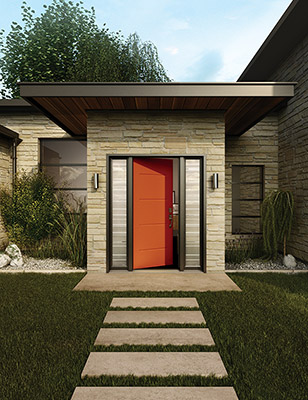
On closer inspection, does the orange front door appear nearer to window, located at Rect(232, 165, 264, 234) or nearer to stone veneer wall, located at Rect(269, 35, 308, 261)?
window, located at Rect(232, 165, 264, 234)

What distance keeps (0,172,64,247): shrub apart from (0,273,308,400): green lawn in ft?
7.75

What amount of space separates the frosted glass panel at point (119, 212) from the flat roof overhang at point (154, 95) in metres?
1.07

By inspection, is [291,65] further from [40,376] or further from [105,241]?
[40,376]

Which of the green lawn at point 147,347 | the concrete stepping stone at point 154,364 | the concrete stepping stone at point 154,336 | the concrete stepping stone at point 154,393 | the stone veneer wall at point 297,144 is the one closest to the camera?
the concrete stepping stone at point 154,393

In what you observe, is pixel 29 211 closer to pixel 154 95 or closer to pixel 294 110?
pixel 154 95

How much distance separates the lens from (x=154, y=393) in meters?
1.94

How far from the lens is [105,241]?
4.98 m

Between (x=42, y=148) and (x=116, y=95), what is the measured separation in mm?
3808

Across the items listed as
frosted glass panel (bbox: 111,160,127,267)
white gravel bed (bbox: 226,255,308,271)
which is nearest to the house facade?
white gravel bed (bbox: 226,255,308,271)

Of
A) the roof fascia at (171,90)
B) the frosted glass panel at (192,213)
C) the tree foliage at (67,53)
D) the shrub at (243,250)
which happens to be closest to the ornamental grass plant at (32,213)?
the frosted glass panel at (192,213)

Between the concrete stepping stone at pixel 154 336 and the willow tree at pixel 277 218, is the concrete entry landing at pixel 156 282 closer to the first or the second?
the concrete stepping stone at pixel 154 336

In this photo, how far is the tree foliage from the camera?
43.5 ft

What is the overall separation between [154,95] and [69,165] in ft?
12.3

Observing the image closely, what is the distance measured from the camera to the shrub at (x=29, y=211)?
652 centimetres
